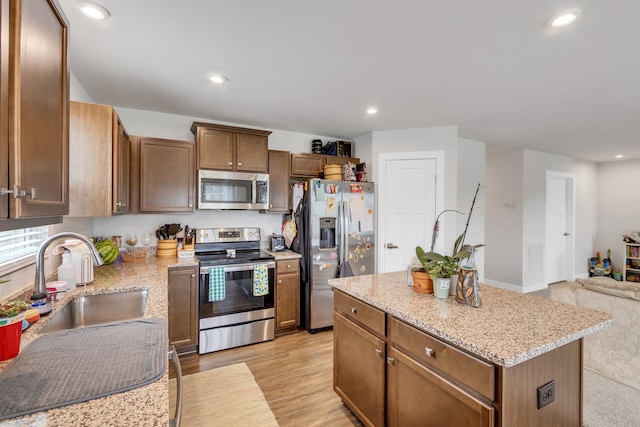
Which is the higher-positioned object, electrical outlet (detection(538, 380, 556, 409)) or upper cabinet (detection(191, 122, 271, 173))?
upper cabinet (detection(191, 122, 271, 173))

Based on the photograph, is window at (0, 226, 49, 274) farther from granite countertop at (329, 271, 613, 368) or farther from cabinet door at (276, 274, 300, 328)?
cabinet door at (276, 274, 300, 328)

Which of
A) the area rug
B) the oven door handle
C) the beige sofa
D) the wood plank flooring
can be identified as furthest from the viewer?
the oven door handle

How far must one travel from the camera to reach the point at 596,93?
270 centimetres

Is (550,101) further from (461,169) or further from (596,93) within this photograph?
(461,169)

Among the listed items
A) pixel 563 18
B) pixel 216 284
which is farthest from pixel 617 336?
pixel 216 284

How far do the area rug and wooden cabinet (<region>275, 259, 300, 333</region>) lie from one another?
45.7 inches

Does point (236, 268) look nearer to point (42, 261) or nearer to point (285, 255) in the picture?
point (285, 255)

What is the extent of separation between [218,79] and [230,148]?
0.93 metres

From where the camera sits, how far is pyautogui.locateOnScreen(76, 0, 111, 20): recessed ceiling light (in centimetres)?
155

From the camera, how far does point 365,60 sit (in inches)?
84.1

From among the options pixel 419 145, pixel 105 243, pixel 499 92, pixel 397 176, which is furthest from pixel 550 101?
pixel 105 243

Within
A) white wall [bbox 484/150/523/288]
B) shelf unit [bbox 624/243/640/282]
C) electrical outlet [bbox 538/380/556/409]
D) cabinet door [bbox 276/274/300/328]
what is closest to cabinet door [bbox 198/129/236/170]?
cabinet door [bbox 276/274/300/328]

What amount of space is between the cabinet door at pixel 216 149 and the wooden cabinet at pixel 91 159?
105 cm

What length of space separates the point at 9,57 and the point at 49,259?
1.78 m
